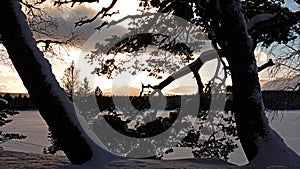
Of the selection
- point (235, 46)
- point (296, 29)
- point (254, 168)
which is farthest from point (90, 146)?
point (296, 29)

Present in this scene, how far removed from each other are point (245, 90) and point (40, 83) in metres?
3.09

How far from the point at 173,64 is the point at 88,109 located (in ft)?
8.15

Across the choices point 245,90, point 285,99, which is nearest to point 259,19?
point 245,90

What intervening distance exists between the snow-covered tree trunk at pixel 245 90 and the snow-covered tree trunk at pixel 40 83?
97.4 inches

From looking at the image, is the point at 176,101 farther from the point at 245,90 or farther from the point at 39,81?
the point at 39,81

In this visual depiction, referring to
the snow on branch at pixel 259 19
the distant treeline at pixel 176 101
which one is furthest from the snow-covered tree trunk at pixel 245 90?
the distant treeline at pixel 176 101

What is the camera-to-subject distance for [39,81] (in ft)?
17.4

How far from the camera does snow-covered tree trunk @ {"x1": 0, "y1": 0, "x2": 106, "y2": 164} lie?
5266 mm

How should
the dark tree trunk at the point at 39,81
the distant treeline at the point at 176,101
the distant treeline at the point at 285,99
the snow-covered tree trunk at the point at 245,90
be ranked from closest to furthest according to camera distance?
the dark tree trunk at the point at 39,81 → the snow-covered tree trunk at the point at 245,90 → the distant treeline at the point at 285,99 → the distant treeline at the point at 176,101

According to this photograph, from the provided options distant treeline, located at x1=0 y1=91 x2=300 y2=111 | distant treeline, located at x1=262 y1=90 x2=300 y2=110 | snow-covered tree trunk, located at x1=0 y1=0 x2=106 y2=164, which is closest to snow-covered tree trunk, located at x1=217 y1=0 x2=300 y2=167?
distant treeline, located at x1=262 y1=90 x2=300 y2=110

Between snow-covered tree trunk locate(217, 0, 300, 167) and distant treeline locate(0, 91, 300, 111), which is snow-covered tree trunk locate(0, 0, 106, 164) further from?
distant treeline locate(0, 91, 300, 111)

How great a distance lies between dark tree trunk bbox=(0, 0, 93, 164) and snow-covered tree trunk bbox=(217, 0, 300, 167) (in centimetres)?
251

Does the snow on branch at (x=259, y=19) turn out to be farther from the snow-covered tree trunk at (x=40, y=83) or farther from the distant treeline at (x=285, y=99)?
the snow-covered tree trunk at (x=40, y=83)

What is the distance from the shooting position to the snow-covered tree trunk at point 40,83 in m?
5.27
